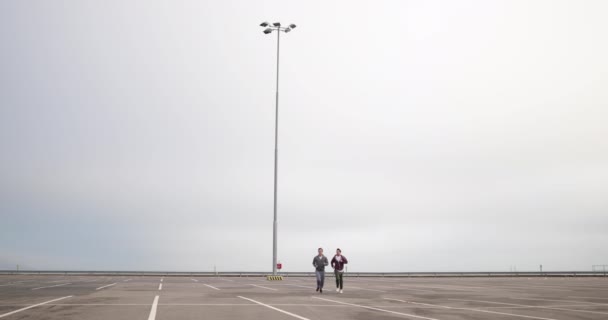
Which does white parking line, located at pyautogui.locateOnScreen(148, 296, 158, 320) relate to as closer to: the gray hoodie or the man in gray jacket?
the man in gray jacket

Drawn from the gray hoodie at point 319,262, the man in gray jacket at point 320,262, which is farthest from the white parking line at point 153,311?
the gray hoodie at point 319,262

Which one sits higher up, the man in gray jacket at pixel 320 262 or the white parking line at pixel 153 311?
the man in gray jacket at pixel 320 262

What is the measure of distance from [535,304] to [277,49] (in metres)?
29.6

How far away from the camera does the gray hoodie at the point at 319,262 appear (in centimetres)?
2236

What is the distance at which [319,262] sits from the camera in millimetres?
22625

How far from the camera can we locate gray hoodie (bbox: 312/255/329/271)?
73.4 ft

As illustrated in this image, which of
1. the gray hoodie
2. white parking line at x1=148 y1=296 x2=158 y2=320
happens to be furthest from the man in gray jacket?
white parking line at x1=148 y1=296 x2=158 y2=320

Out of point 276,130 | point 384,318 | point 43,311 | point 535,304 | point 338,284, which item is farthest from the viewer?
point 276,130

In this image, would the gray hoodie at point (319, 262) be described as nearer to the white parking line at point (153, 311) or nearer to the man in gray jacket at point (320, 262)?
the man in gray jacket at point (320, 262)

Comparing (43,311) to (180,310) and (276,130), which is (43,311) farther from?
Answer: (276,130)

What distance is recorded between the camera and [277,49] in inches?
1587

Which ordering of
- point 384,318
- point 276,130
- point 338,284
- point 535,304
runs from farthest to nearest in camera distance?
point 276,130
point 338,284
point 535,304
point 384,318

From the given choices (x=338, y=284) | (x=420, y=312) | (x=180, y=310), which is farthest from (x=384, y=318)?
(x=338, y=284)

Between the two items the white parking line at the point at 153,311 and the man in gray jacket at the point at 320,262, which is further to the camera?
the man in gray jacket at the point at 320,262
